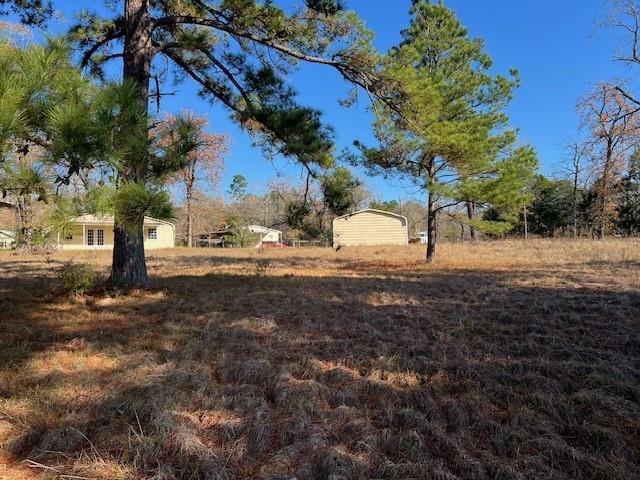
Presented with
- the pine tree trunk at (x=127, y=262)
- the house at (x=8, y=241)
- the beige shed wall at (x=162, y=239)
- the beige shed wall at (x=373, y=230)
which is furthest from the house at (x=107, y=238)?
the house at (x=8, y=241)

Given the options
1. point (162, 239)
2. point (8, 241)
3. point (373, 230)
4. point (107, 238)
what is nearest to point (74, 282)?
point (8, 241)

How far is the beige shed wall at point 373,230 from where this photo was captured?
2802 cm

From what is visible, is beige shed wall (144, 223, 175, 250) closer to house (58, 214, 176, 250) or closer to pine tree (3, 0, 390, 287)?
house (58, 214, 176, 250)

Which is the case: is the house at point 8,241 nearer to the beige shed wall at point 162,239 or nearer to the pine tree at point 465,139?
the pine tree at point 465,139

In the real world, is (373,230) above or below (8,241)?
above

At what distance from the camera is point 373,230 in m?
28.2

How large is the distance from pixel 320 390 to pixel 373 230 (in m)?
25.9

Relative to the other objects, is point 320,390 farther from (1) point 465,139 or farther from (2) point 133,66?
(1) point 465,139

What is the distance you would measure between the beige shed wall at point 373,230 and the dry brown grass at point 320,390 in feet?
74.9

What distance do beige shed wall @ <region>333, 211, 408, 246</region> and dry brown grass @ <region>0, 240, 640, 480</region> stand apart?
74.9ft

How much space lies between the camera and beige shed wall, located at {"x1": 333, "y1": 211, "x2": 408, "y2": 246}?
91.9ft

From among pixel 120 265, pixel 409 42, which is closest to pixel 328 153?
pixel 120 265

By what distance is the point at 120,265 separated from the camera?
5840 millimetres

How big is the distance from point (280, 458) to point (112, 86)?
97.6 inches
